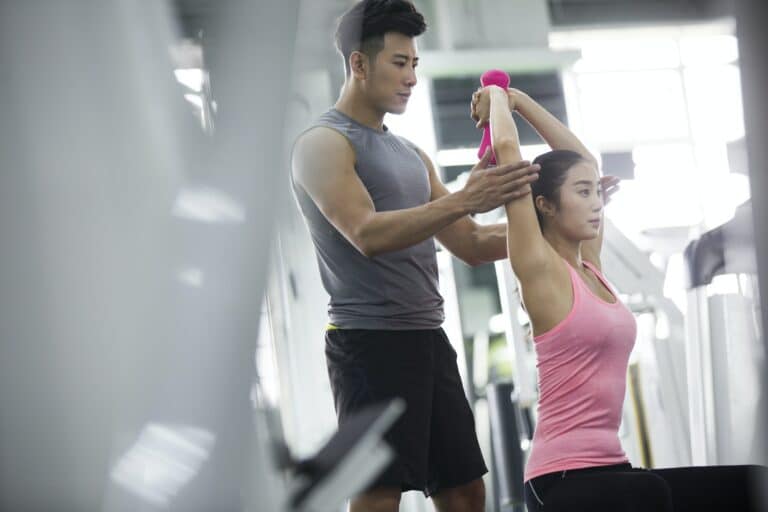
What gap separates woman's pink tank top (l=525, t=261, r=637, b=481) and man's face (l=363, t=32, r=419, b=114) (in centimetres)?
29

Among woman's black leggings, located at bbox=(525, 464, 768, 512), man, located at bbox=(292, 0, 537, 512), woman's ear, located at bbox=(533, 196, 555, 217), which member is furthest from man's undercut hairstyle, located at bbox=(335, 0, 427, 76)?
woman's black leggings, located at bbox=(525, 464, 768, 512)

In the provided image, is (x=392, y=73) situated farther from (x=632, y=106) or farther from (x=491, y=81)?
(x=632, y=106)

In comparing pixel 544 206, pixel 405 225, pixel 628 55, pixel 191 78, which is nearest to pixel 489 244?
pixel 544 206

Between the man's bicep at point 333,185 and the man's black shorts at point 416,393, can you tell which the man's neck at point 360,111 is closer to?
the man's bicep at point 333,185

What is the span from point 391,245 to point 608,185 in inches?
13.2

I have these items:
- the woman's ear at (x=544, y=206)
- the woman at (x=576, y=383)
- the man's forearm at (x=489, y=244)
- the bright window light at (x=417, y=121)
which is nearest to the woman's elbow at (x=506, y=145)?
the woman at (x=576, y=383)

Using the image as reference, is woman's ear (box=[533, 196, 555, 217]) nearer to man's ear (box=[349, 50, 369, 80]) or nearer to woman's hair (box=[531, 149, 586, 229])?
woman's hair (box=[531, 149, 586, 229])

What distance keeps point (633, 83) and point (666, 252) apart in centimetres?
A: 37

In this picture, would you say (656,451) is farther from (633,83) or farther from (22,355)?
(22,355)

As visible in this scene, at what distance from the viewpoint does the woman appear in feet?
3.03

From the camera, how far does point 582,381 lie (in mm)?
983

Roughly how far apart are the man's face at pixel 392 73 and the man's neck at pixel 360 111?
10 mm

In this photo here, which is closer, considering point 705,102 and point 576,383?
point 576,383

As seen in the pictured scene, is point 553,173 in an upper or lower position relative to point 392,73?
lower
